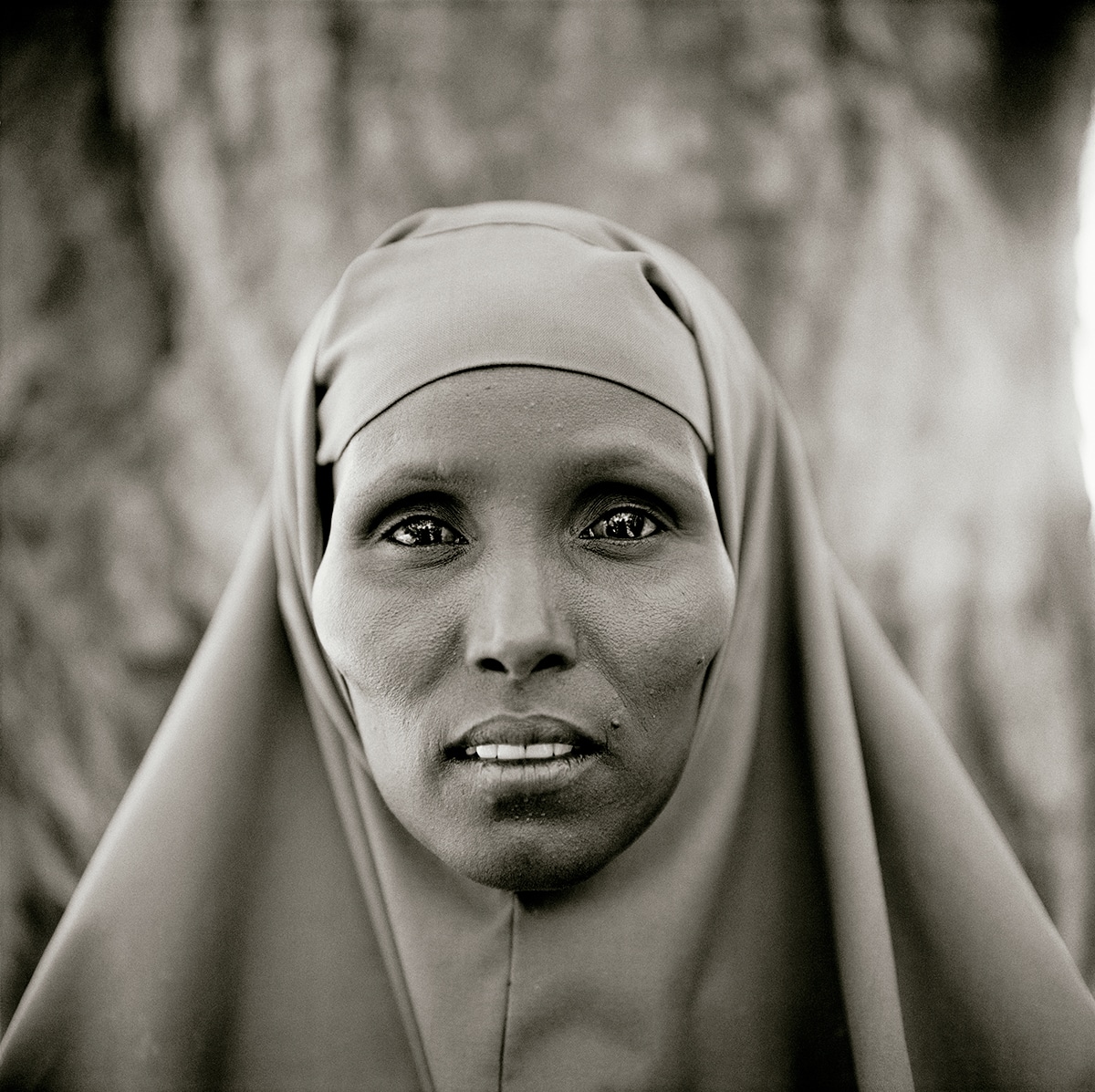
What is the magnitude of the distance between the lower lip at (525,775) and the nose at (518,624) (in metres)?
0.11

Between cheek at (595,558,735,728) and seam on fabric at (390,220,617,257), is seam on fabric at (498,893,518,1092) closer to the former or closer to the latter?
cheek at (595,558,735,728)

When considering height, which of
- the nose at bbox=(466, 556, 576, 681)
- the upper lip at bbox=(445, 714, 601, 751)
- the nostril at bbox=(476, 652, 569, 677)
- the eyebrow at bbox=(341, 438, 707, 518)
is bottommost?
the upper lip at bbox=(445, 714, 601, 751)

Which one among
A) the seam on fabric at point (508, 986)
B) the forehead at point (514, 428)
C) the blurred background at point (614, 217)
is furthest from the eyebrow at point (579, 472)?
the blurred background at point (614, 217)

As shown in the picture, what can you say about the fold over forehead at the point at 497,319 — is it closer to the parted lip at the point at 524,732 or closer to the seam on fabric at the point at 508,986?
the parted lip at the point at 524,732

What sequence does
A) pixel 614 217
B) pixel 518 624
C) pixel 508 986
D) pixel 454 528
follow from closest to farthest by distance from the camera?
pixel 518 624 → pixel 454 528 → pixel 508 986 → pixel 614 217

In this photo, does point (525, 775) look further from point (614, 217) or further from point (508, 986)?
point (614, 217)

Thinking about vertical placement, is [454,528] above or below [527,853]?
above

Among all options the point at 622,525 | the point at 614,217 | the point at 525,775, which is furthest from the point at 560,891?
the point at 614,217

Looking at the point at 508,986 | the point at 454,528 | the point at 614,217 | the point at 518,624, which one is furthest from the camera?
the point at 614,217

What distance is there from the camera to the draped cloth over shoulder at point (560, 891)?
1.36m

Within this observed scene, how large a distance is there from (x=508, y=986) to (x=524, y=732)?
17.5 inches

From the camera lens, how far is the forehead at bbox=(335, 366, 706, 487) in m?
1.23

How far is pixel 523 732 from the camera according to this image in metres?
1.18

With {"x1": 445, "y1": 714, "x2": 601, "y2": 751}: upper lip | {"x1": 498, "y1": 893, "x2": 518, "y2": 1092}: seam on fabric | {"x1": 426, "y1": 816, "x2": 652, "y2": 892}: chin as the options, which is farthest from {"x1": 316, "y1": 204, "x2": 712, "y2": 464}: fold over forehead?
{"x1": 498, "y1": 893, "x2": 518, "y2": 1092}: seam on fabric
